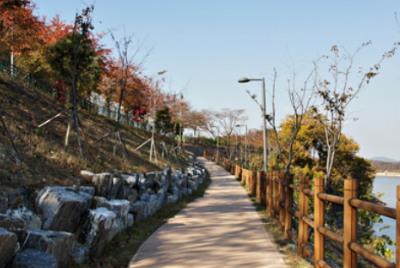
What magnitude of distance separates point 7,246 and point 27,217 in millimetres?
1291

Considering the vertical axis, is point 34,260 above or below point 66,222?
below

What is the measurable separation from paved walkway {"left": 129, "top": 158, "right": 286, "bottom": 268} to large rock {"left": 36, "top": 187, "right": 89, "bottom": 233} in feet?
3.67

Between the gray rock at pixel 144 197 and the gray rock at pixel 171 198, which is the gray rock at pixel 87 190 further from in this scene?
the gray rock at pixel 171 198

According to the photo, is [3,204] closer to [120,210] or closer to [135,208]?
[120,210]

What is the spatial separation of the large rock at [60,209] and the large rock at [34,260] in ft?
3.71

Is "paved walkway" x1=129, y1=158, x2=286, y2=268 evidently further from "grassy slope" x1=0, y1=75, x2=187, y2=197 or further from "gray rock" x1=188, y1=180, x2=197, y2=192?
"gray rock" x1=188, y1=180, x2=197, y2=192

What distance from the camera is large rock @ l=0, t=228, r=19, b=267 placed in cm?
364

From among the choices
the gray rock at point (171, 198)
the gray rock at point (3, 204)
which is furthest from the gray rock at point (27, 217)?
the gray rock at point (171, 198)

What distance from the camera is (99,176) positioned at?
26.1 feet

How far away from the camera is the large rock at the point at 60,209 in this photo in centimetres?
537

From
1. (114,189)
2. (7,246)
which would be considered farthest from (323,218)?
(114,189)

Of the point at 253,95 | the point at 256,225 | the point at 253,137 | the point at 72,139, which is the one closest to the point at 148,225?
the point at 256,225

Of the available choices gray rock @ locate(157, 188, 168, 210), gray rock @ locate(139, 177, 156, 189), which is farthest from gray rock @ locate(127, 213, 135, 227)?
gray rock @ locate(157, 188, 168, 210)

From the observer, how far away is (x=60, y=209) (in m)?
5.43
